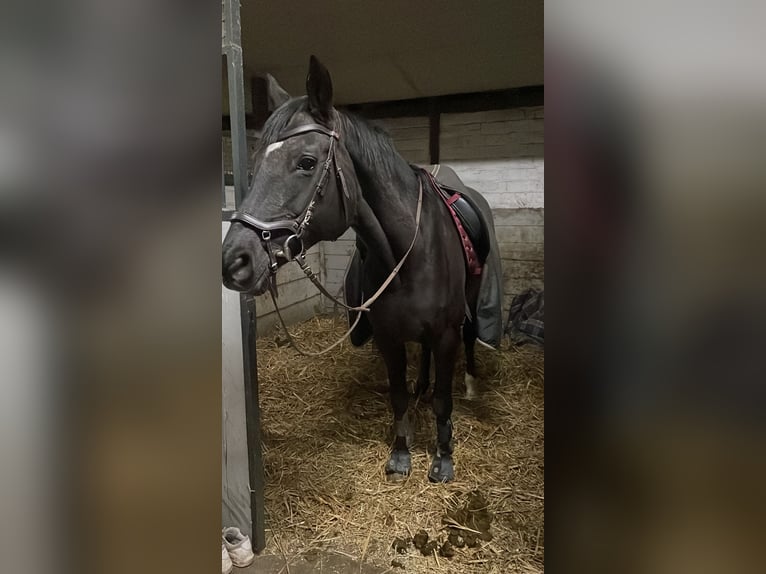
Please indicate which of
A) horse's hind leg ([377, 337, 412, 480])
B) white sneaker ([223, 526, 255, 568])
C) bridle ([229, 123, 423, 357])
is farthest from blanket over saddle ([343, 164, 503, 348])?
white sneaker ([223, 526, 255, 568])

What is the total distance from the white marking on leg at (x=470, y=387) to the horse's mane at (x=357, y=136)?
1.29 m

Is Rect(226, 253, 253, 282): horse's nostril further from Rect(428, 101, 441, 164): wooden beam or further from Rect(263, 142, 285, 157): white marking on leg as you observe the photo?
Rect(428, 101, 441, 164): wooden beam

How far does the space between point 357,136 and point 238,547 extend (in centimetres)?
124

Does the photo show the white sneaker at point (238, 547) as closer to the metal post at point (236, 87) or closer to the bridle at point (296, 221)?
the bridle at point (296, 221)

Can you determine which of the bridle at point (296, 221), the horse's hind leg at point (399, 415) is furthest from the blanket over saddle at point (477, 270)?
the bridle at point (296, 221)

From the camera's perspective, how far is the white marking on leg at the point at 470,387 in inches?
95.2

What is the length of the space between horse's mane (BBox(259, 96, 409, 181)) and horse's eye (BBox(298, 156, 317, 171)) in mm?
84

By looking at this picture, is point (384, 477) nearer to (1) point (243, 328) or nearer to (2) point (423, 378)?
(2) point (423, 378)

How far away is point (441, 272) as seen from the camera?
1.60 meters

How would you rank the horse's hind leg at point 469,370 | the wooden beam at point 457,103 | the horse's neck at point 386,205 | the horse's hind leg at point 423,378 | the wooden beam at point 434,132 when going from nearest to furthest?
the horse's neck at point 386,205
the horse's hind leg at point 423,378
the horse's hind leg at point 469,370
the wooden beam at point 457,103
the wooden beam at point 434,132

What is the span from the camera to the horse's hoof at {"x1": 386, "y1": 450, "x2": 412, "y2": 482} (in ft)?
5.62
